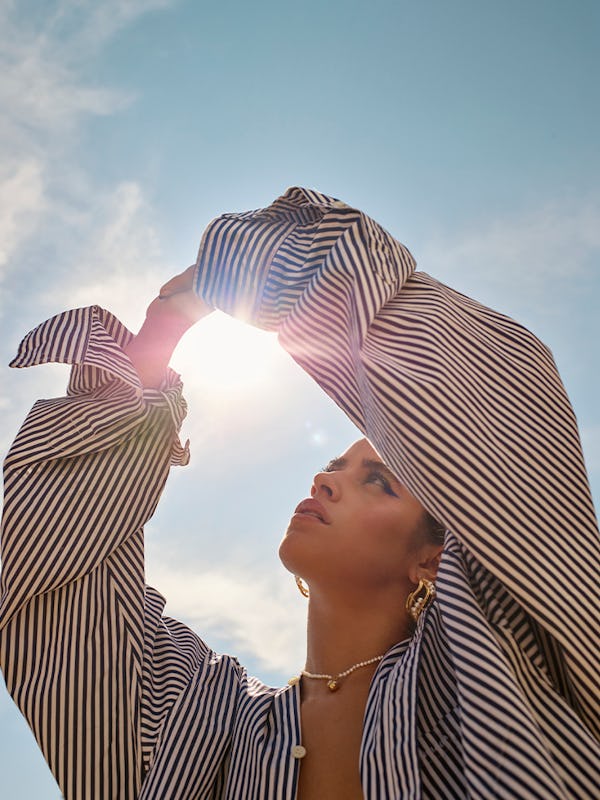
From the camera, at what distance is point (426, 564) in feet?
9.34

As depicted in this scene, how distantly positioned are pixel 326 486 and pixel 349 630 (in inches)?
23.9

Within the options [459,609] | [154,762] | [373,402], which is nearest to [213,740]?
[154,762]

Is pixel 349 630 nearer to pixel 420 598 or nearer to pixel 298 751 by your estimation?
pixel 420 598

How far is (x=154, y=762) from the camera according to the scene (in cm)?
209

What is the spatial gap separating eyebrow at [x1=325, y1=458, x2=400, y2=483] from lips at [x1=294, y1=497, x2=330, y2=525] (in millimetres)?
310

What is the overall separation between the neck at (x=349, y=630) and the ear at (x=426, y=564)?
0.13 meters

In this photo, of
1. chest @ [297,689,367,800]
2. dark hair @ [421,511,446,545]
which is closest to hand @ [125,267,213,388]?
dark hair @ [421,511,446,545]

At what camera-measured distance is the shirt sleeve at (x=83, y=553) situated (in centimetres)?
212

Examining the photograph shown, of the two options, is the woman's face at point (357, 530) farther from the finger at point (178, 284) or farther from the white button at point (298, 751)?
the finger at point (178, 284)

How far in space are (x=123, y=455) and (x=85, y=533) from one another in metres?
0.34

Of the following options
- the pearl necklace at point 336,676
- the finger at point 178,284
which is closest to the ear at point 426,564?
the pearl necklace at point 336,676

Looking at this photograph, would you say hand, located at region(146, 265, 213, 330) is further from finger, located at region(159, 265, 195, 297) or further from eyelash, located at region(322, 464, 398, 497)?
eyelash, located at region(322, 464, 398, 497)

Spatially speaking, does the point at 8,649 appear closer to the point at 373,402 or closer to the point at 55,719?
the point at 55,719

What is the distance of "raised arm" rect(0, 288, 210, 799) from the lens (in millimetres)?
2117
